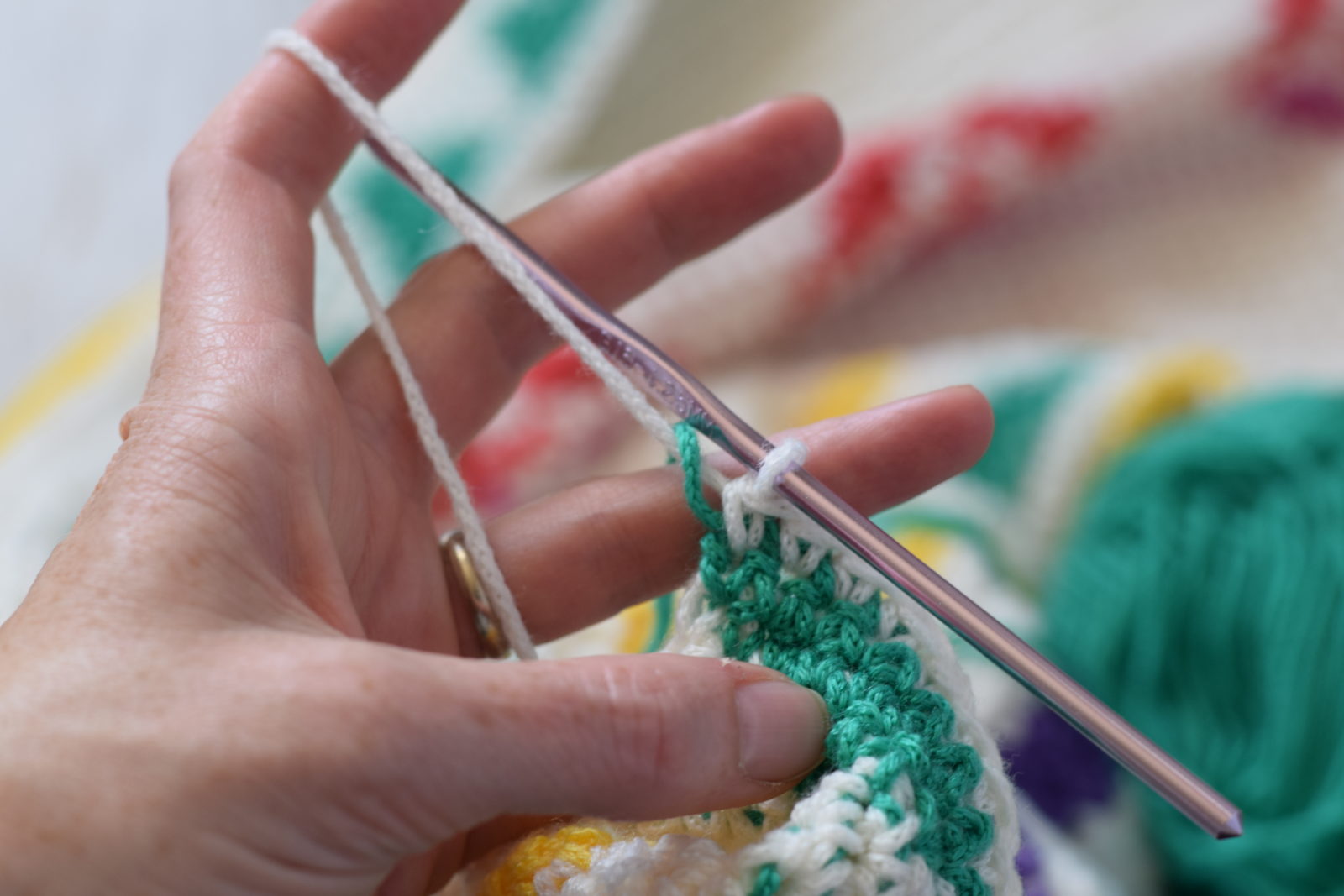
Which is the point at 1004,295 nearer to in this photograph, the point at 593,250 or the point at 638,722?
the point at 593,250

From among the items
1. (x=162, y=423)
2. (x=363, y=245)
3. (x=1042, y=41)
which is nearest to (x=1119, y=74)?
(x=1042, y=41)

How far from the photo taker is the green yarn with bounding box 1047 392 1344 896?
3.28ft

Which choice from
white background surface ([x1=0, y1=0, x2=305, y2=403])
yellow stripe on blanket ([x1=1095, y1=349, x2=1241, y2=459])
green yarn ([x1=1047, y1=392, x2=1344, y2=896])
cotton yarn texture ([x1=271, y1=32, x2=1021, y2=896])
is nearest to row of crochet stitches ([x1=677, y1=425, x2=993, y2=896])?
cotton yarn texture ([x1=271, y1=32, x2=1021, y2=896])

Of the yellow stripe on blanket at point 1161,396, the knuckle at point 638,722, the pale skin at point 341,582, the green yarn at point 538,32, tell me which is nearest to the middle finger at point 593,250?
the pale skin at point 341,582

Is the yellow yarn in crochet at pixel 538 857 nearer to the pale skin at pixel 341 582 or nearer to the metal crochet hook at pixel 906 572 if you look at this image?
the pale skin at pixel 341 582

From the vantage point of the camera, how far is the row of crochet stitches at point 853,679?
59cm

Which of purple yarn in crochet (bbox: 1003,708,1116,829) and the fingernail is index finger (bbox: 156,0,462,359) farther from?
purple yarn in crochet (bbox: 1003,708,1116,829)

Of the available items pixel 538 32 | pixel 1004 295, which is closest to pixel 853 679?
pixel 1004 295

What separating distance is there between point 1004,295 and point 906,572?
2.85 ft

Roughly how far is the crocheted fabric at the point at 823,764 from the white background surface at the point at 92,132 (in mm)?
1059

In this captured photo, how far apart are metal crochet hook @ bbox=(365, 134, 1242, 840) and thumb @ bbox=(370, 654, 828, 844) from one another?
0.35ft

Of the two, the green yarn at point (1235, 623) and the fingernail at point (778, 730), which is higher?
the fingernail at point (778, 730)

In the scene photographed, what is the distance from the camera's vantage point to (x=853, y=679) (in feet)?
2.05

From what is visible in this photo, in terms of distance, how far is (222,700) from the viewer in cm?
47
